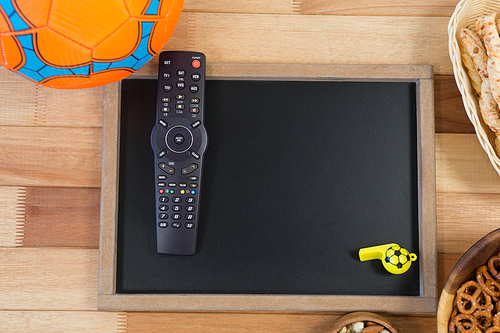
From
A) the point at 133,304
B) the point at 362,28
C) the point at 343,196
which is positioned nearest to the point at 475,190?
the point at 343,196

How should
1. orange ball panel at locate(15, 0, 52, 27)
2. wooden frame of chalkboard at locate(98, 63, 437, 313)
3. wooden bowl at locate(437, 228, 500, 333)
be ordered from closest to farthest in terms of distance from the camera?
orange ball panel at locate(15, 0, 52, 27) → wooden bowl at locate(437, 228, 500, 333) → wooden frame of chalkboard at locate(98, 63, 437, 313)

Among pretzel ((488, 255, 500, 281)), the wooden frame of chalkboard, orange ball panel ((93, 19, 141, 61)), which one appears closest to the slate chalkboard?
the wooden frame of chalkboard

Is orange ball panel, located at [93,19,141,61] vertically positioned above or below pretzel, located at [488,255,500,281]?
above

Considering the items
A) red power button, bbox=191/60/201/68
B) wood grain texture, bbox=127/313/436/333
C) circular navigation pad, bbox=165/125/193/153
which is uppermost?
red power button, bbox=191/60/201/68

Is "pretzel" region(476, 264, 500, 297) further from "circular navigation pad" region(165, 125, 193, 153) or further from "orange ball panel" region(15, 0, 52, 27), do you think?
"orange ball panel" region(15, 0, 52, 27)

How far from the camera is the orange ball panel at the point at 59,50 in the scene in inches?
15.8

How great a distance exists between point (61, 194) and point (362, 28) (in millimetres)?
699

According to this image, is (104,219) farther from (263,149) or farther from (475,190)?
(475,190)

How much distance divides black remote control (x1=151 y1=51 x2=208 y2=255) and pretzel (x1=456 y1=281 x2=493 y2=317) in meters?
0.46

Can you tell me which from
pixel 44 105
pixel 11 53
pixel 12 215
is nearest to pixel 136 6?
pixel 11 53

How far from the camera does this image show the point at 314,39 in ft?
2.32

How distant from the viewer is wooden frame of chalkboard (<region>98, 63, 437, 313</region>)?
2.10 ft

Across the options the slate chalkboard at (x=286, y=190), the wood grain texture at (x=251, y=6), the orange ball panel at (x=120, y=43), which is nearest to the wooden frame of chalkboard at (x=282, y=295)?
the slate chalkboard at (x=286, y=190)

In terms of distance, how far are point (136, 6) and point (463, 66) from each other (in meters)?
0.60
